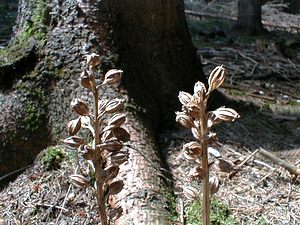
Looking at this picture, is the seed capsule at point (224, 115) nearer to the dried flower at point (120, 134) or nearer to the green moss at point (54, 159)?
the dried flower at point (120, 134)

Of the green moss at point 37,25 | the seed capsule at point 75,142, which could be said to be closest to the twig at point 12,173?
the green moss at point 37,25

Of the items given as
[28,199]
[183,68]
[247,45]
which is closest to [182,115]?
[28,199]

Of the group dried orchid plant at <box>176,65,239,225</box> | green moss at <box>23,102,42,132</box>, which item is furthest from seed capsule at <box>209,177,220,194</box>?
green moss at <box>23,102,42,132</box>

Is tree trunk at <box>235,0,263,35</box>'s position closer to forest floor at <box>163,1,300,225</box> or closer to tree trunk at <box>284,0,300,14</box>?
forest floor at <box>163,1,300,225</box>

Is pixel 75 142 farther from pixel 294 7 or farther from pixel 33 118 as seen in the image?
pixel 294 7

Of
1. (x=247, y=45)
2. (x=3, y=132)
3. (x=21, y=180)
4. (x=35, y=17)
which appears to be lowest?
A: (x=247, y=45)

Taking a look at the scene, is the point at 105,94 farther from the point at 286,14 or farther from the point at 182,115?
the point at 286,14
